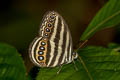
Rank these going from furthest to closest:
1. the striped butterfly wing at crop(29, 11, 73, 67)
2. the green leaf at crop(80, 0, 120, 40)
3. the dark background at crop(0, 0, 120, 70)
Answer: the dark background at crop(0, 0, 120, 70) < the green leaf at crop(80, 0, 120, 40) < the striped butterfly wing at crop(29, 11, 73, 67)

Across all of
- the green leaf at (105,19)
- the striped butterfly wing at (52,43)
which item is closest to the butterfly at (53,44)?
the striped butterfly wing at (52,43)

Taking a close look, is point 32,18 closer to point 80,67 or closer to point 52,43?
point 52,43

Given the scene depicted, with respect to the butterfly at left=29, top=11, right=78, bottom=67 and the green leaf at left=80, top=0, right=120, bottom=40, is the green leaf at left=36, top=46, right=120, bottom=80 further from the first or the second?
the green leaf at left=80, top=0, right=120, bottom=40

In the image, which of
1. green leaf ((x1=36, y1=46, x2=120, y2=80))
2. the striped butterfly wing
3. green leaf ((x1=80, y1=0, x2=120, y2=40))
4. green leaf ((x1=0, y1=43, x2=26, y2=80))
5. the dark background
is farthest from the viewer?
the dark background

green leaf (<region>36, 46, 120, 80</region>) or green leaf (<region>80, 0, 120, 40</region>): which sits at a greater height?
green leaf (<region>80, 0, 120, 40</region>)

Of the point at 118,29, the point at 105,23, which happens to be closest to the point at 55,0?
the point at 118,29

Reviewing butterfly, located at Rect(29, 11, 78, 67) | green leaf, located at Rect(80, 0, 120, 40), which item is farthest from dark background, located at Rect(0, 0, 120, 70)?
butterfly, located at Rect(29, 11, 78, 67)
